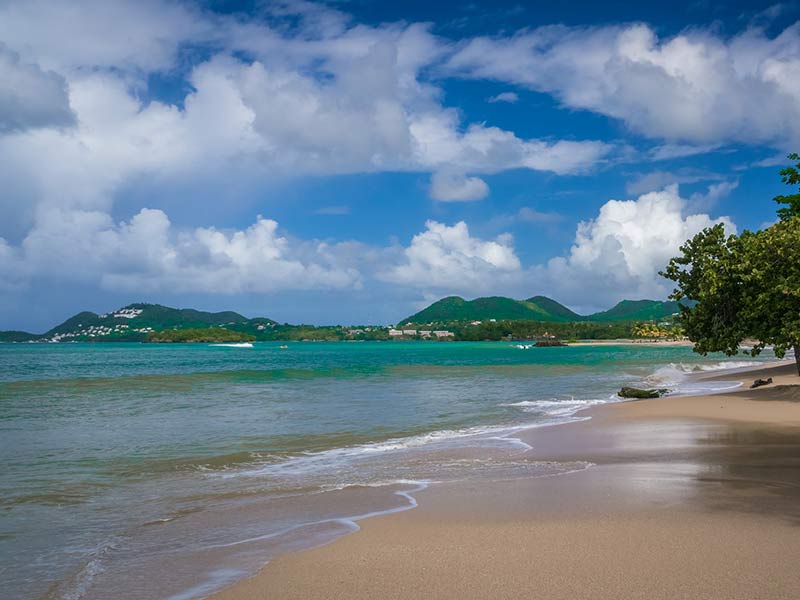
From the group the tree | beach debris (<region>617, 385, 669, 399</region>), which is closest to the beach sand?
the tree

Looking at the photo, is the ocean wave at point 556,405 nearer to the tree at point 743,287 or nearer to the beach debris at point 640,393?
the beach debris at point 640,393

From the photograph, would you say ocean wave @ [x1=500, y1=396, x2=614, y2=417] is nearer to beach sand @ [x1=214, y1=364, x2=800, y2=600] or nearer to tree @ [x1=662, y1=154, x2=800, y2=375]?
tree @ [x1=662, y1=154, x2=800, y2=375]

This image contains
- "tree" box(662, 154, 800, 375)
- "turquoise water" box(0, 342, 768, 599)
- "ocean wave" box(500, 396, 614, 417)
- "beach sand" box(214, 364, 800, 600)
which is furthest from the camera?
"ocean wave" box(500, 396, 614, 417)

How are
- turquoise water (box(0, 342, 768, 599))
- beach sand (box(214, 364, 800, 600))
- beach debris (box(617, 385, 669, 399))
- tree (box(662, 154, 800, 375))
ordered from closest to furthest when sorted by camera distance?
beach sand (box(214, 364, 800, 600))
turquoise water (box(0, 342, 768, 599))
tree (box(662, 154, 800, 375))
beach debris (box(617, 385, 669, 399))

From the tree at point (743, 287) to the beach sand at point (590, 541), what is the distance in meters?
12.0

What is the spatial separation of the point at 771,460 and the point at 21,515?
14394mm

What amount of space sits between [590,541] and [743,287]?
2160 cm

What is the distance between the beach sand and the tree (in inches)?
471

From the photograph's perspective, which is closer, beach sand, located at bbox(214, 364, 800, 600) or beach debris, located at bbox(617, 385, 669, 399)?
beach sand, located at bbox(214, 364, 800, 600)

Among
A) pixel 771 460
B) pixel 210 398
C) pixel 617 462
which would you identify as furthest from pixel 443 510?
pixel 210 398

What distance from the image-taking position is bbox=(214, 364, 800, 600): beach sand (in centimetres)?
604

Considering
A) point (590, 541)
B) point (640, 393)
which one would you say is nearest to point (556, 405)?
point (640, 393)

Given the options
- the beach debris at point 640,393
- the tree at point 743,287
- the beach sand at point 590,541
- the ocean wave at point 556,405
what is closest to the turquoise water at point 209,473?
the ocean wave at point 556,405

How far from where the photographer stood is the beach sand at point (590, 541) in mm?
6035
